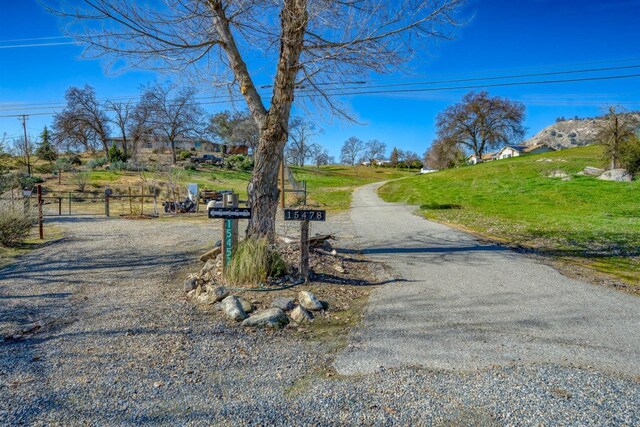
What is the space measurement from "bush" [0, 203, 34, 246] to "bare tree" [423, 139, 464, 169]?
55787 millimetres

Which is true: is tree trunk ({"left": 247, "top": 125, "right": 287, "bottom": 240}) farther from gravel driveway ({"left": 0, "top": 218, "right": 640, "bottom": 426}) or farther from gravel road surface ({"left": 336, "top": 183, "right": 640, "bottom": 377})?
gravel road surface ({"left": 336, "top": 183, "right": 640, "bottom": 377})

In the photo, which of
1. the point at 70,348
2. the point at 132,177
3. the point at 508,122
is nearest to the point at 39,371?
the point at 70,348

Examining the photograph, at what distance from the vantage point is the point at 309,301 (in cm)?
471

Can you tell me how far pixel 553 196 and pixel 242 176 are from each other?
34.5 meters

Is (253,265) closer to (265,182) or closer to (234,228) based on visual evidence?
(234,228)

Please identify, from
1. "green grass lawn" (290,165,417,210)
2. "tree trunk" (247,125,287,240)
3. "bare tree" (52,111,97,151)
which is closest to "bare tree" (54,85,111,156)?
"bare tree" (52,111,97,151)

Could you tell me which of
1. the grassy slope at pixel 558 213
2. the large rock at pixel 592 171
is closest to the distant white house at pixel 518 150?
the grassy slope at pixel 558 213

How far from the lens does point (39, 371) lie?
309 centimetres

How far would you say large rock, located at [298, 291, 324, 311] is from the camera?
4.66 m

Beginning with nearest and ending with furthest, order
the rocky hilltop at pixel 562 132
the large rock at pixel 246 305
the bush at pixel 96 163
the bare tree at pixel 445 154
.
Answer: the large rock at pixel 246 305
the bush at pixel 96 163
the bare tree at pixel 445 154
the rocky hilltop at pixel 562 132

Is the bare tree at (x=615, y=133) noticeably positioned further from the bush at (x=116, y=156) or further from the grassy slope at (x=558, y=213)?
the bush at (x=116, y=156)

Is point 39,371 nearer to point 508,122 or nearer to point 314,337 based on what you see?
point 314,337

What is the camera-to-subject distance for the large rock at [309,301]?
183 inches

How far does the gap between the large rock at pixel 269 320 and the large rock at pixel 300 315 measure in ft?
0.34
